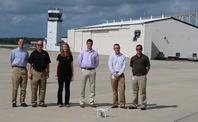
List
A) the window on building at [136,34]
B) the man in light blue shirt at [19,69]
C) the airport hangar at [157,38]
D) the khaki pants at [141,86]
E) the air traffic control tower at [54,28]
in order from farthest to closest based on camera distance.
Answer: the air traffic control tower at [54,28], the window on building at [136,34], the airport hangar at [157,38], the khaki pants at [141,86], the man in light blue shirt at [19,69]

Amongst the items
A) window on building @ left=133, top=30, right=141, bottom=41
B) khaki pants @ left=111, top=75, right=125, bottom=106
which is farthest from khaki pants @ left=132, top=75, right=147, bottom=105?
window on building @ left=133, top=30, right=141, bottom=41

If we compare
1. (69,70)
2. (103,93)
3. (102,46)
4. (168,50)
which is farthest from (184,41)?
(69,70)

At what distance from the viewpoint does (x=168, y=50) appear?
78125 mm

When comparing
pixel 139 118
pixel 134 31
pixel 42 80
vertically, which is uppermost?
pixel 134 31

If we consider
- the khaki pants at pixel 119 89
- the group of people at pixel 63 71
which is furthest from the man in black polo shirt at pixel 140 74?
the khaki pants at pixel 119 89

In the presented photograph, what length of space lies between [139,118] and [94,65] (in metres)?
2.49

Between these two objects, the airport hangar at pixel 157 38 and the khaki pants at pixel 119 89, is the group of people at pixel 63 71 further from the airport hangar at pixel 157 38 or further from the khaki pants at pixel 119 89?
the airport hangar at pixel 157 38

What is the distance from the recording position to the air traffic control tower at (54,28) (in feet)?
381

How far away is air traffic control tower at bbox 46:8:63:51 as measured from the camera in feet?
381

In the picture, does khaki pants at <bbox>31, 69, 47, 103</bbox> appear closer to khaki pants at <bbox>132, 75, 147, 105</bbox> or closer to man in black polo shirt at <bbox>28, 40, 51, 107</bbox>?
man in black polo shirt at <bbox>28, 40, 51, 107</bbox>

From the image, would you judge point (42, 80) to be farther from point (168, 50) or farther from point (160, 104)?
point (168, 50)

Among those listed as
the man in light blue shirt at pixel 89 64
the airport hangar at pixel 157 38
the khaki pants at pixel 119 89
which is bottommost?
the khaki pants at pixel 119 89

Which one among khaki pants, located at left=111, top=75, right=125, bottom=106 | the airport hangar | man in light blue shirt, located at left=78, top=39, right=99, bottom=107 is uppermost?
the airport hangar

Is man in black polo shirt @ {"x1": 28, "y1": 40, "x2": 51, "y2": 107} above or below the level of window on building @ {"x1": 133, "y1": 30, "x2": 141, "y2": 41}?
below
